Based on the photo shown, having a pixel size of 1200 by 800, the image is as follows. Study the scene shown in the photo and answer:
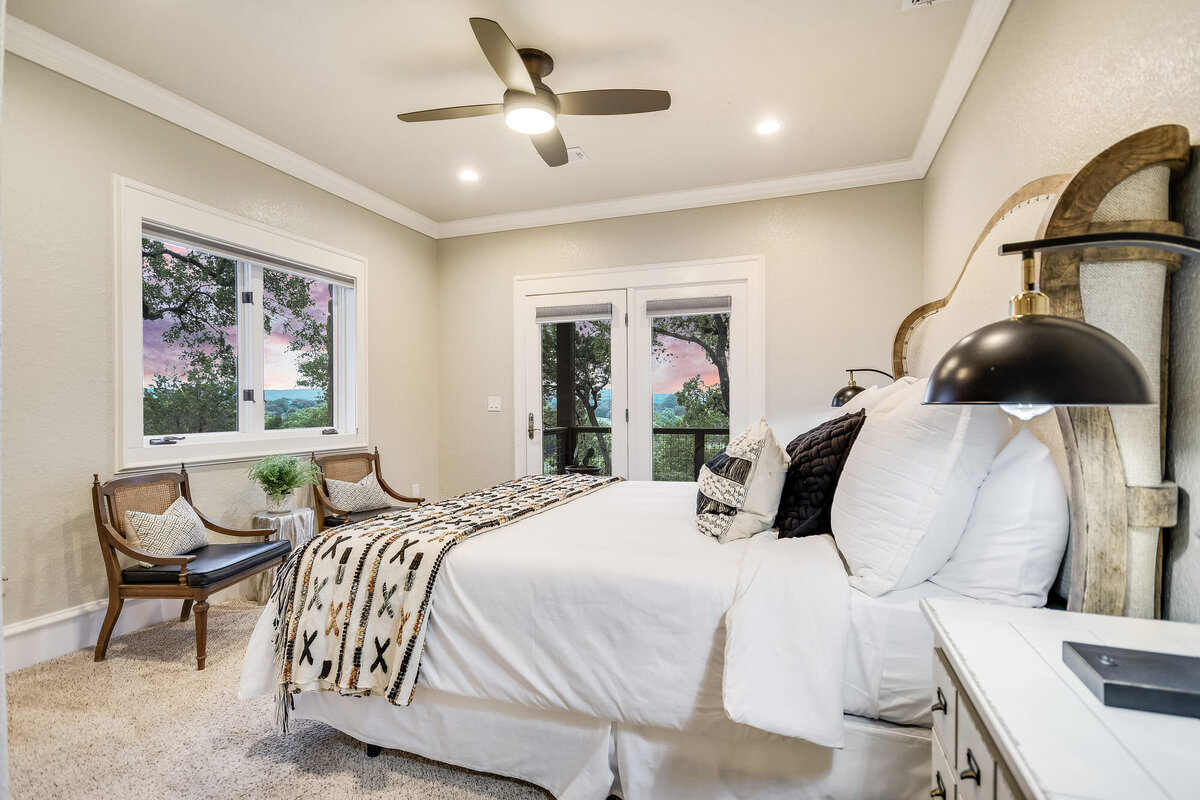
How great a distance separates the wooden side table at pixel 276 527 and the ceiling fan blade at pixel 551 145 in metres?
2.44

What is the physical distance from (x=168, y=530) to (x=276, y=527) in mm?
614

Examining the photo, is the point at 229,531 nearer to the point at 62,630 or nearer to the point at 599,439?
the point at 62,630

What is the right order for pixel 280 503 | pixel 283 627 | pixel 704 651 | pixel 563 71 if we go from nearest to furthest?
pixel 704 651 → pixel 283 627 → pixel 563 71 → pixel 280 503

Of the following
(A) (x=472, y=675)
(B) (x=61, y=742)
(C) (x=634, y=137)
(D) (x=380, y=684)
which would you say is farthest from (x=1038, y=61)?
(B) (x=61, y=742)

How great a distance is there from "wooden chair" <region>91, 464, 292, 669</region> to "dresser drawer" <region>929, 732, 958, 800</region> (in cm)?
274

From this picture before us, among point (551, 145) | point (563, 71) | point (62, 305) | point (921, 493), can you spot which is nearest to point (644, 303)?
point (551, 145)

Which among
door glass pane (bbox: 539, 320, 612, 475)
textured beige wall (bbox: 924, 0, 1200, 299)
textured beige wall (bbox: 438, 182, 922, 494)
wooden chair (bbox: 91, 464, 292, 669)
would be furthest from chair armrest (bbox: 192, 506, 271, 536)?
textured beige wall (bbox: 924, 0, 1200, 299)

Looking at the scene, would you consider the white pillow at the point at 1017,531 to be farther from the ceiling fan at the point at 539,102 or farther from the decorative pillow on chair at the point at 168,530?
the decorative pillow on chair at the point at 168,530

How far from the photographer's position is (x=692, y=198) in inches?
173

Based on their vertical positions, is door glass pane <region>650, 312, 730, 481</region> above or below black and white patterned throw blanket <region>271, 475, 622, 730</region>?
above

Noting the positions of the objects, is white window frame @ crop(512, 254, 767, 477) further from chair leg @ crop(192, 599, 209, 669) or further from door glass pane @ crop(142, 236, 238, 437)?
chair leg @ crop(192, 599, 209, 669)

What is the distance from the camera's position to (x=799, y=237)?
417 centimetres

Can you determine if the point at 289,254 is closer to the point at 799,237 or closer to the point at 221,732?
the point at 221,732

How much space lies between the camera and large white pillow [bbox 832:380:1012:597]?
151cm
